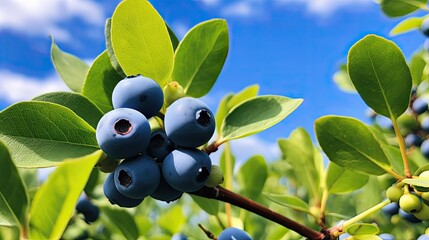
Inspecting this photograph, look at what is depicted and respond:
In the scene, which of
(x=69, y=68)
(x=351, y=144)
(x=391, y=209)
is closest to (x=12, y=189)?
(x=69, y=68)

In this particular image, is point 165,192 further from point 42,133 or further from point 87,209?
point 87,209

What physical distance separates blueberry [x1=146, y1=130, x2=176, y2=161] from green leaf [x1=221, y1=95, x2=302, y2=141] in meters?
0.21

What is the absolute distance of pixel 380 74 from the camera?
1337mm

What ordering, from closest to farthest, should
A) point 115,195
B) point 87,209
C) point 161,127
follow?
point 115,195 → point 161,127 → point 87,209

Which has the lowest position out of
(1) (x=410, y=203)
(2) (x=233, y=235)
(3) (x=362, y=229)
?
(2) (x=233, y=235)

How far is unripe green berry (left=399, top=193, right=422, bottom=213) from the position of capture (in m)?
1.38

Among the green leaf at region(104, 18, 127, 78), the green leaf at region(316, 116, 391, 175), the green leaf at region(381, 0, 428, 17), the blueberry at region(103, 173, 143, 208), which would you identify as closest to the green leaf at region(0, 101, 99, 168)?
the blueberry at region(103, 173, 143, 208)

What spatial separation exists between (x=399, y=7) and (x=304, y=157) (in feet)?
2.55

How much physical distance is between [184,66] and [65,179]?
0.76 m

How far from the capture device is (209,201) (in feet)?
6.12

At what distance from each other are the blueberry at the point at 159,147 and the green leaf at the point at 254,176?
837 millimetres

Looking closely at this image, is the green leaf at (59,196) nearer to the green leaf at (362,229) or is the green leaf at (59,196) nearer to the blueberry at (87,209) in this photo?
the green leaf at (362,229)

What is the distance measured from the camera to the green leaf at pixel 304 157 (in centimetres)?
191

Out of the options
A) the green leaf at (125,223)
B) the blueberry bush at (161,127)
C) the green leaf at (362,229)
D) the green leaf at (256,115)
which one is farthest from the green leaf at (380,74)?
the green leaf at (125,223)
